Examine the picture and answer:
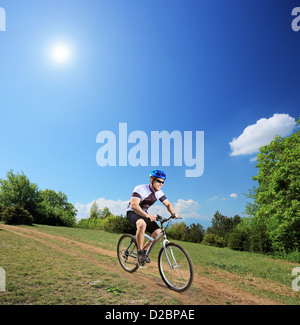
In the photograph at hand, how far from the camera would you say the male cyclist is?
210 inches

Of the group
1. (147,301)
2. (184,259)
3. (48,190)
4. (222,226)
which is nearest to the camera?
(147,301)

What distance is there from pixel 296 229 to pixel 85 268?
20.6 meters

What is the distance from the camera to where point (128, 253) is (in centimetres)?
700

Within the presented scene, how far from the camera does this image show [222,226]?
4856cm

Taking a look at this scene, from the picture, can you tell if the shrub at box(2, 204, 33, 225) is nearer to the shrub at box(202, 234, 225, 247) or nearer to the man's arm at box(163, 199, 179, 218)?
the shrub at box(202, 234, 225, 247)

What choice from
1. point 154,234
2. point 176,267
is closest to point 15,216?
point 154,234

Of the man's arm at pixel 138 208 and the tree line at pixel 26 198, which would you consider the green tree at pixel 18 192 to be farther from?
the man's arm at pixel 138 208

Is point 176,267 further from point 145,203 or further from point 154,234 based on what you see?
point 145,203

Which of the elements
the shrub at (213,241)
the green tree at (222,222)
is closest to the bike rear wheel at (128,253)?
the shrub at (213,241)

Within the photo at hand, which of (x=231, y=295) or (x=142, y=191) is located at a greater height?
(x=142, y=191)

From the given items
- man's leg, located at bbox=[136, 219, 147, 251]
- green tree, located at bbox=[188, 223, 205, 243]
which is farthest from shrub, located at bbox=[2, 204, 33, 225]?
man's leg, located at bbox=[136, 219, 147, 251]
